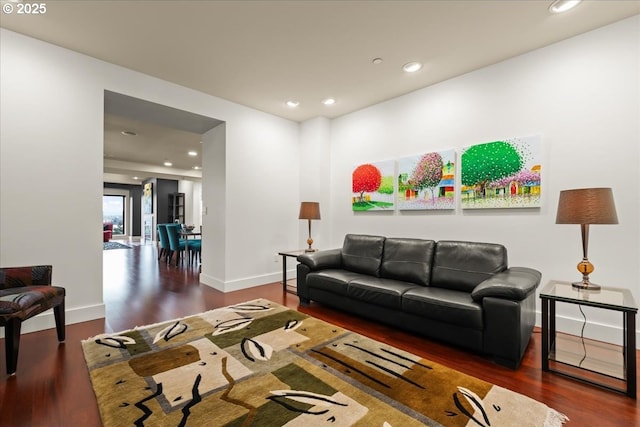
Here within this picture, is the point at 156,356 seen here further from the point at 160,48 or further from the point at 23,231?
the point at 160,48

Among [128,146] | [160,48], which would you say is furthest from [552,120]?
[128,146]

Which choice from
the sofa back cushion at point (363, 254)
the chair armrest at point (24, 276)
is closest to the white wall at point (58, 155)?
the chair armrest at point (24, 276)

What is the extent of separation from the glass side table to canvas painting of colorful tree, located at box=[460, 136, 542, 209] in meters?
1.00

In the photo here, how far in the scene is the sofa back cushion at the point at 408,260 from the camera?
319 cm

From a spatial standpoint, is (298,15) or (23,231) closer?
(298,15)

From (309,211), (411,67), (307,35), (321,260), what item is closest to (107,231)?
(309,211)

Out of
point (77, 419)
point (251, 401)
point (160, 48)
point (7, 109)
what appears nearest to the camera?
point (77, 419)

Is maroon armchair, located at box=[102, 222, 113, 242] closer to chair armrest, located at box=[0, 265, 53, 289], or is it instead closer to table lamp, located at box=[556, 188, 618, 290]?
chair armrest, located at box=[0, 265, 53, 289]

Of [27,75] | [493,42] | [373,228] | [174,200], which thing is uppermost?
[493,42]

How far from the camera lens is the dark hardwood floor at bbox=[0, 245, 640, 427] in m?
1.65

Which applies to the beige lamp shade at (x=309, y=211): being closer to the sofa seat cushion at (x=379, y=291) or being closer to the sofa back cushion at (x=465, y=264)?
the sofa seat cushion at (x=379, y=291)

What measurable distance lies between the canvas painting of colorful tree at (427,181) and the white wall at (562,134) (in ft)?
0.45

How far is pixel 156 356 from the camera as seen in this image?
89.4 inches

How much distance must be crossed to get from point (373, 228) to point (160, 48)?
135 inches
